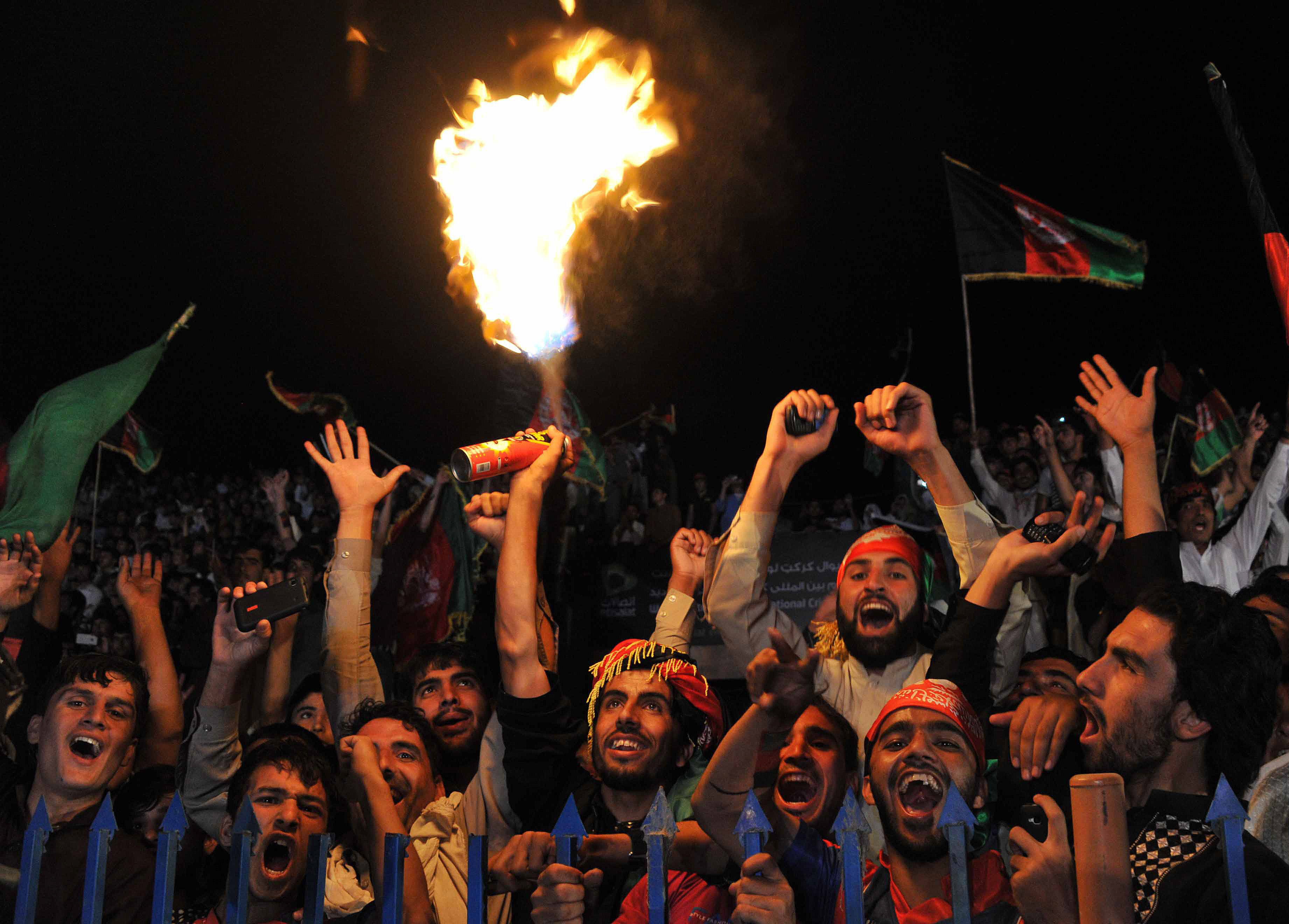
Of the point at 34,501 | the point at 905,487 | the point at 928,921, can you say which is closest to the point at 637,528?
the point at 905,487

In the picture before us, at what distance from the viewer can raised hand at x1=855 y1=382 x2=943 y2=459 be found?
3.96 meters

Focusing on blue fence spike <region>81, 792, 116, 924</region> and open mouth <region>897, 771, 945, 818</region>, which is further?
open mouth <region>897, 771, 945, 818</region>

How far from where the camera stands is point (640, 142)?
19.2 feet

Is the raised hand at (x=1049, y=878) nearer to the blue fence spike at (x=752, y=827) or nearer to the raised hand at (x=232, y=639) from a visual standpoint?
the blue fence spike at (x=752, y=827)

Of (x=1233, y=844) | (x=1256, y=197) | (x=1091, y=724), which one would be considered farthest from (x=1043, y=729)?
(x=1256, y=197)

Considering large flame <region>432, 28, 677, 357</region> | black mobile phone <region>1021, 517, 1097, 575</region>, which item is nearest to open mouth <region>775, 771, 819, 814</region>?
black mobile phone <region>1021, 517, 1097, 575</region>

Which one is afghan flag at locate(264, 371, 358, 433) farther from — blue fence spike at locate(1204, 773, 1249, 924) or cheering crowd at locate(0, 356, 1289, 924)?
blue fence spike at locate(1204, 773, 1249, 924)

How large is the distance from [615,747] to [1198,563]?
3.58m

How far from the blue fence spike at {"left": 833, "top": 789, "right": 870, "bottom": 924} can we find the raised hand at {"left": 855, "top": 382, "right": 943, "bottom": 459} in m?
2.11

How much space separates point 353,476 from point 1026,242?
6151 mm

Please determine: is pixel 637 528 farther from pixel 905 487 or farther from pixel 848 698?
pixel 848 698

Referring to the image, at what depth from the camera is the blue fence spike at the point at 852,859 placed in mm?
1920

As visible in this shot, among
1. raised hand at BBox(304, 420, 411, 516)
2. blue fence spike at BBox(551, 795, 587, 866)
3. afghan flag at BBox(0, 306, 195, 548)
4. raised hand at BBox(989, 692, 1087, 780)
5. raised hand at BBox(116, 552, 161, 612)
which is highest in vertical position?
afghan flag at BBox(0, 306, 195, 548)

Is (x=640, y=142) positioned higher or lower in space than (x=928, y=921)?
higher
